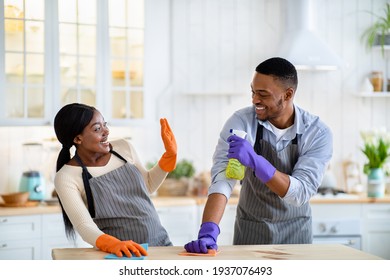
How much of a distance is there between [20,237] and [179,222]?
0.74 m

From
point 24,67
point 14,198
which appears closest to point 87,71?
point 24,67

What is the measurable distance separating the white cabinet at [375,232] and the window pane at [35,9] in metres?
1.76

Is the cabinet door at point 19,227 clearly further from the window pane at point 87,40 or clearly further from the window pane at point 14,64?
the window pane at point 87,40

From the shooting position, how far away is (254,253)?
1.97 meters

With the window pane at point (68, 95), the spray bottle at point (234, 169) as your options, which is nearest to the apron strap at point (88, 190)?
the spray bottle at point (234, 169)

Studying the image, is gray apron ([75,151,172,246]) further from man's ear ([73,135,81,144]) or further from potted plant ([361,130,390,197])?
potted plant ([361,130,390,197])

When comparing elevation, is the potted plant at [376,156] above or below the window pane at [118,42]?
below

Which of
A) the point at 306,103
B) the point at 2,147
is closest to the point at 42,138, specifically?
the point at 2,147

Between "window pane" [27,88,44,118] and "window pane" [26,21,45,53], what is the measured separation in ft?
0.60

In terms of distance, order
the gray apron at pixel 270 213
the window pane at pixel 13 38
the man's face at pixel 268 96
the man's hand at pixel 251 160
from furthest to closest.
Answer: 1. the window pane at pixel 13 38
2. the gray apron at pixel 270 213
3. the man's face at pixel 268 96
4. the man's hand at pixel 251 160

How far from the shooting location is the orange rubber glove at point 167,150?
7.27 feet

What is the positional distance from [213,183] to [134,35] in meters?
1.56
